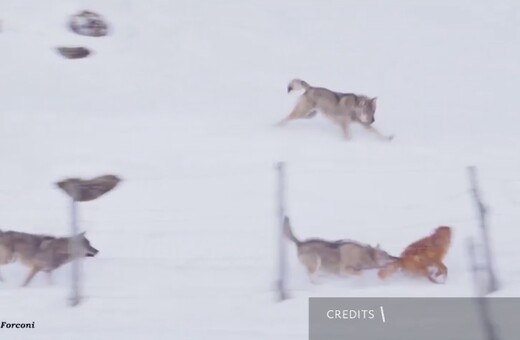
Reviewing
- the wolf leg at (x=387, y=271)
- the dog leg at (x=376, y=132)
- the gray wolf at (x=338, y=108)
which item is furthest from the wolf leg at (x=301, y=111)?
the wolf leg at (x=387, y=271)

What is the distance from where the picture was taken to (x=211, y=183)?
4.95 feet

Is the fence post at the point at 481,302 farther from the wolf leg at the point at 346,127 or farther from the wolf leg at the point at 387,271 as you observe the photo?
the wolf leg at the point at 346,127

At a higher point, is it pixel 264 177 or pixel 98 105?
pixel 98 105

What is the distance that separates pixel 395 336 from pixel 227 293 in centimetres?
27

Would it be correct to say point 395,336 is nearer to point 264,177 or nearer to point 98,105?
point 264,177

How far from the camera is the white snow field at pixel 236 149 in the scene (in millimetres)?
1354

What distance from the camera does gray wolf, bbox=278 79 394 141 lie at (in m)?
1.61

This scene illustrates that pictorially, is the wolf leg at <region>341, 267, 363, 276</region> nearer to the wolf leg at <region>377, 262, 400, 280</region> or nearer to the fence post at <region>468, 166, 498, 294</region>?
the wolf leg at <region>377, 262, 400, 280</region>

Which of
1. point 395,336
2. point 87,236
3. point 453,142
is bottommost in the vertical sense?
point 395,336

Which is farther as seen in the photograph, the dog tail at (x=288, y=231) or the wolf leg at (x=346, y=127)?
the wolf leg at (x=346, y=127)

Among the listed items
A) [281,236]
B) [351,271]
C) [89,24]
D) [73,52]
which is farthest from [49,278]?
[89,24]

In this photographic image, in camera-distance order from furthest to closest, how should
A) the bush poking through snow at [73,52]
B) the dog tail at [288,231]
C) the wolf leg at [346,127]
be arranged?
the bush poking through snow at [73,52]
the wolf leg at [346,127]
the dog tail at [288,231]

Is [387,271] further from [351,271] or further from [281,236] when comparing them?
[281,236]

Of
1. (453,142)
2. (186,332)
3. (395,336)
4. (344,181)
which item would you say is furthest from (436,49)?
(186,332)
